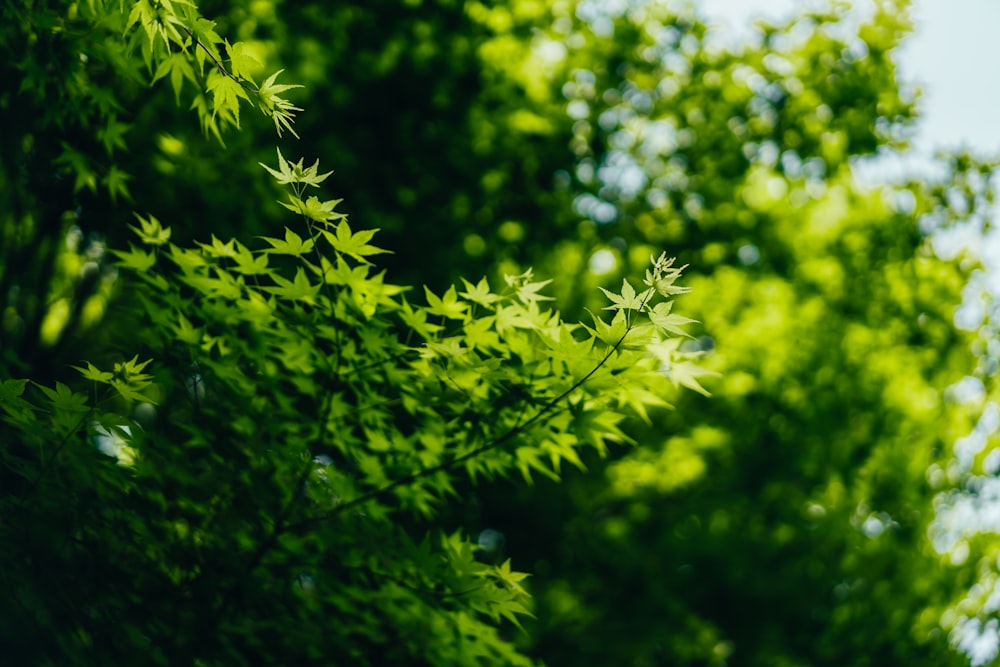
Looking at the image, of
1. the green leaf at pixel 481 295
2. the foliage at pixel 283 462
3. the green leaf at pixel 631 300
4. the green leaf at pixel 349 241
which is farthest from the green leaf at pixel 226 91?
the green leaf at pixel 631 300

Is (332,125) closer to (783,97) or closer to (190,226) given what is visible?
(190,226)

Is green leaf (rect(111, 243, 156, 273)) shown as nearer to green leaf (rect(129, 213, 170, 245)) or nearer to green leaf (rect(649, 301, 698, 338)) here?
green leaf (rect(129, 213, 170, 245))

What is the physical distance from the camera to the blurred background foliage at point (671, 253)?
610 centimetres

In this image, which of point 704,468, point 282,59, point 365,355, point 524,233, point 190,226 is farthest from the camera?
point 704,468

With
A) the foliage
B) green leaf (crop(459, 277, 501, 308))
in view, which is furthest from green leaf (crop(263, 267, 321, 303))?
green leaf (crop(459, 277, 501, 308))

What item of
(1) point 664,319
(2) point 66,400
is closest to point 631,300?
(1) point 664,319

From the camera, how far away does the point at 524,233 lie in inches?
287

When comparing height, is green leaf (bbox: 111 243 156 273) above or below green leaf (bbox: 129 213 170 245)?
below

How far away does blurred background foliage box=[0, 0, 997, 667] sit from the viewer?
610 cm

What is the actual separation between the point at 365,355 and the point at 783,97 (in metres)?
5.34

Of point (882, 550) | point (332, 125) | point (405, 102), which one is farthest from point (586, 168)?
point (882, 550)

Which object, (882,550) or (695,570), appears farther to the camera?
(695,570)

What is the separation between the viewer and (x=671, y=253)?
7.50 m

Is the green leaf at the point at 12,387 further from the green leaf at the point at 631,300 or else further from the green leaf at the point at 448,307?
the green leaf at the point at 631,300
